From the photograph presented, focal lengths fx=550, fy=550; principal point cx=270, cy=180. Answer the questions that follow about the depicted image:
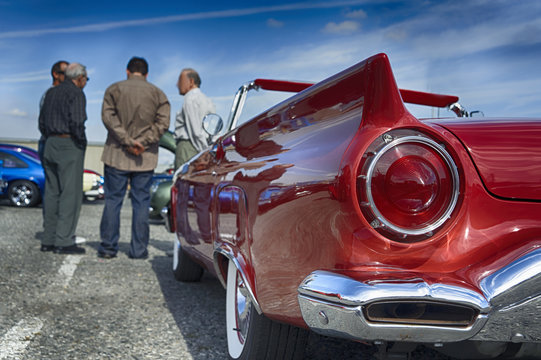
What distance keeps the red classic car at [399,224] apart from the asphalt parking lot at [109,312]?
690 mm

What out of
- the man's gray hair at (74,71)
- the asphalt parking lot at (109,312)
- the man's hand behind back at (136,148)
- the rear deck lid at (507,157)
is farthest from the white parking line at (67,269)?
the rear deck lid at (507,157)

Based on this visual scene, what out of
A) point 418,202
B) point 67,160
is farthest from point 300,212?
point 67,160

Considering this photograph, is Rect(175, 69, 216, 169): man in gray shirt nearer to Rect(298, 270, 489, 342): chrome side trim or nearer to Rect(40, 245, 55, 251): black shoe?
Rect(40, 245, 55, 251): black shoe

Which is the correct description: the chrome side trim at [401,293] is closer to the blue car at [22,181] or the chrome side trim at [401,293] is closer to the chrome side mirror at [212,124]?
the chrome side mirror at [212,124]

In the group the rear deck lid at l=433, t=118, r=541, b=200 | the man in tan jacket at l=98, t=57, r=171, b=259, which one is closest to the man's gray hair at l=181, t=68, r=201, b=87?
the man in tan jacket at l=98, t=57, r=171, b=259

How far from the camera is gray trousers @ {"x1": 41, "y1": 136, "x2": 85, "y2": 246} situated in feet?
17.5

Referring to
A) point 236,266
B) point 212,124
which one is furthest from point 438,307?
point 212,124

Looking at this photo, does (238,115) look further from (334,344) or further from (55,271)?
(55,271)

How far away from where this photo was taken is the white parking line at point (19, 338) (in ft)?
8.57

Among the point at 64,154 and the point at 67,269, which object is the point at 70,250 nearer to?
the point at 67,269

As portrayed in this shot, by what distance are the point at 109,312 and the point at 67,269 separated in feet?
4.81

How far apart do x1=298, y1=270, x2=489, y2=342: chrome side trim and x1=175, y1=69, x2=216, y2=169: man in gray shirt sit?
4213 millimetres

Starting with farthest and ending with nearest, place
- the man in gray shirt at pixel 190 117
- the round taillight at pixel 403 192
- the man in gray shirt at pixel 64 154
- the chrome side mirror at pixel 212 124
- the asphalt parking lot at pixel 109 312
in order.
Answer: the man in gray shirt at pixel 190 117
the man in gray shirt at pixel 64 154
the chrome side mirror at pixel 212 124
the asphalt parking lot at pixel 109 312
the round taillight at pixel 403 192

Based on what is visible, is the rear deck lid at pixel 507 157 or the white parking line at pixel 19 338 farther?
the white parking line at pixel 19 338
